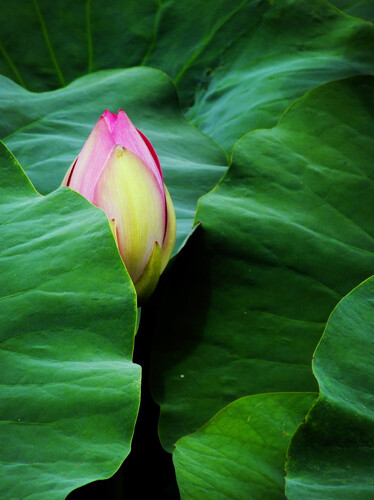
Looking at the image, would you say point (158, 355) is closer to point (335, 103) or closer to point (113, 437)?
point (113, 437)

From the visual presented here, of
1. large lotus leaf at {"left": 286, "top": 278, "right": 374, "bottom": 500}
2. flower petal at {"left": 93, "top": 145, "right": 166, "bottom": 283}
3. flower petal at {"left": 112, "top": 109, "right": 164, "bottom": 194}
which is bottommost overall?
large lotus leaf at {"left": 286, "top": 278, "right": 374, "bottom": 500}

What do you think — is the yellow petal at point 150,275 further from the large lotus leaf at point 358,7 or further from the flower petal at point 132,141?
the large lotus leaf at point 358,7

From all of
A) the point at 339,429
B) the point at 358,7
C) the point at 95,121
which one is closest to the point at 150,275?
the point at 339,429

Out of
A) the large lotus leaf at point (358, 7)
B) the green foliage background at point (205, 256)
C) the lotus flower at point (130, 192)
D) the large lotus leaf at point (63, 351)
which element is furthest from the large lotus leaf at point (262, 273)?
the large lotus leaf at point (358, 7)

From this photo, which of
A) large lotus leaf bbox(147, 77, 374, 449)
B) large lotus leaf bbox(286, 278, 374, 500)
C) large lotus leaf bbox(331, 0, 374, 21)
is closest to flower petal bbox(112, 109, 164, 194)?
large lotus leaf bbox(147, 77, 374, 449)

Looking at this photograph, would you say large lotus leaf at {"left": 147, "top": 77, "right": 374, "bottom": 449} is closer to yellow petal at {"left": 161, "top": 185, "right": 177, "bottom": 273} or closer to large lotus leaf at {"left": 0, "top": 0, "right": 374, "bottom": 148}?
yellow petal at {"left": 161, "top": 185, "right": 177, "bottom": 273}

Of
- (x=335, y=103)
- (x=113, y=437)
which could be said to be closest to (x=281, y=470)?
(x=113, y=437)

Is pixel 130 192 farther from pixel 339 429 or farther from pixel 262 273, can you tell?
pixel 339 429
